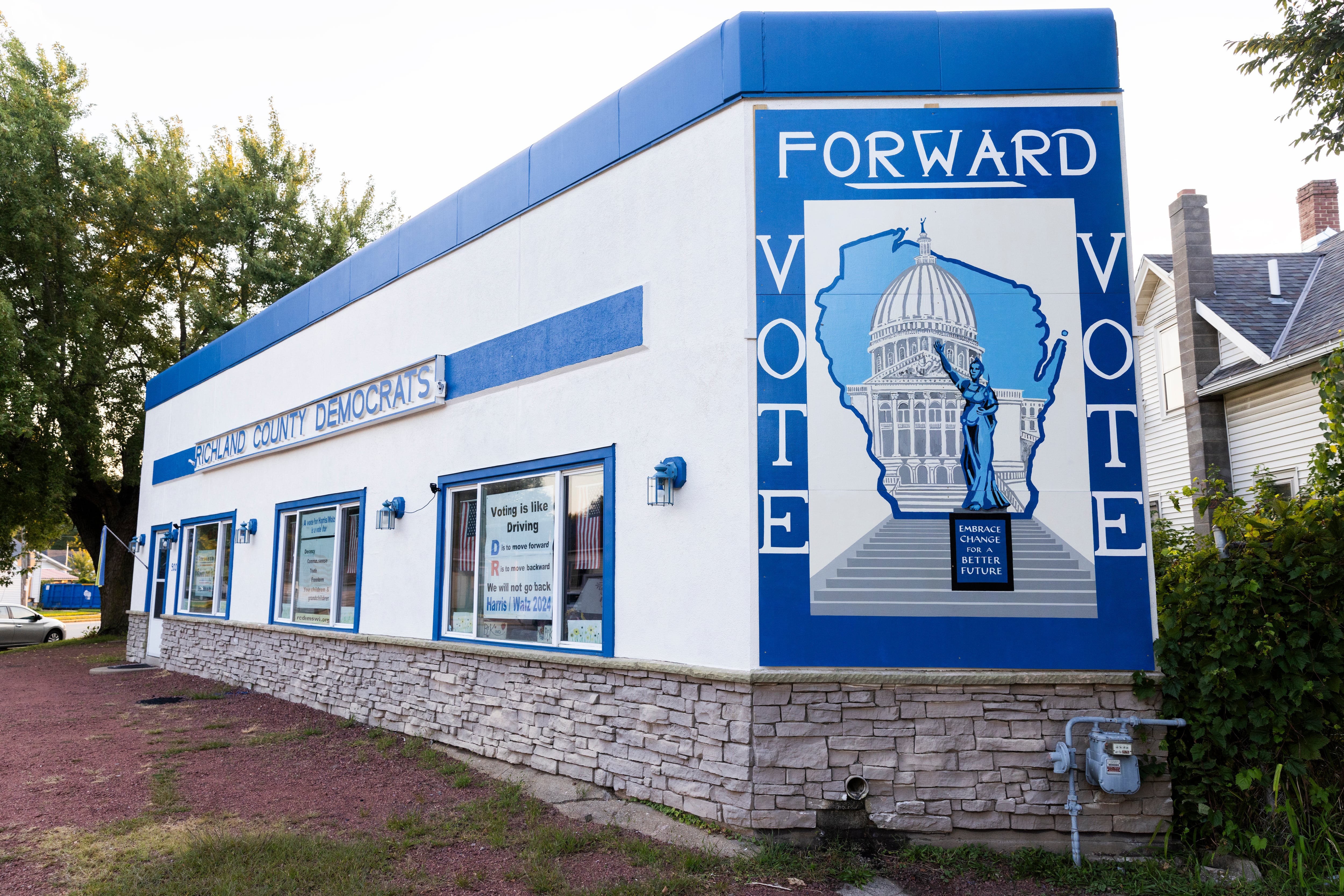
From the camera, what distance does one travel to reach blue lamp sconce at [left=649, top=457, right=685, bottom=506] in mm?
6477

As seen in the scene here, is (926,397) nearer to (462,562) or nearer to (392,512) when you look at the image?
(462,562)

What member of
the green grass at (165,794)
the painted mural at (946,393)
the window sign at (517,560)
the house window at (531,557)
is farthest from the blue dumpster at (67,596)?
the painted mural at (946,393)

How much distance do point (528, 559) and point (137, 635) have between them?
510 inches

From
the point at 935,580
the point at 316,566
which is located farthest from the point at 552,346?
the point at 316,566

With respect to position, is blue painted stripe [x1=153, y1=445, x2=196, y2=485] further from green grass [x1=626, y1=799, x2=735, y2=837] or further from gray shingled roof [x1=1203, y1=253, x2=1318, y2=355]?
gray shingled roof [x1=1203, y1=253, x2=1318, y2=355]

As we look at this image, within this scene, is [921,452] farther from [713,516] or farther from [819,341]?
[713,516]

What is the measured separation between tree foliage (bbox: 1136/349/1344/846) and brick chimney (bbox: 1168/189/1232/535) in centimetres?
1018

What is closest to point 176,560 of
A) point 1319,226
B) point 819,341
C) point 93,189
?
point 93,189

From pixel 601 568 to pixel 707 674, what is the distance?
1.63 meters

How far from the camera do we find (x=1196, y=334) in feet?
50.7

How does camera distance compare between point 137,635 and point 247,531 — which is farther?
point 137,635

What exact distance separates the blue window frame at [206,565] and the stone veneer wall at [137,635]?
1.58 m

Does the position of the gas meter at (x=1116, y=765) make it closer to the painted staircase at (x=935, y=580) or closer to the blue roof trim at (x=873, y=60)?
the painted staircase at (x=935, y=580)

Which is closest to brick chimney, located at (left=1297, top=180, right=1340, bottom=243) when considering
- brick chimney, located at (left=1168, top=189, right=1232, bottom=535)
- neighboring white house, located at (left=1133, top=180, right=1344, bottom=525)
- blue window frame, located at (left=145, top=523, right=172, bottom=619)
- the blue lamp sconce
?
neighboring white house, located at (left=1133, top=180, right=1344, bottom=525)
